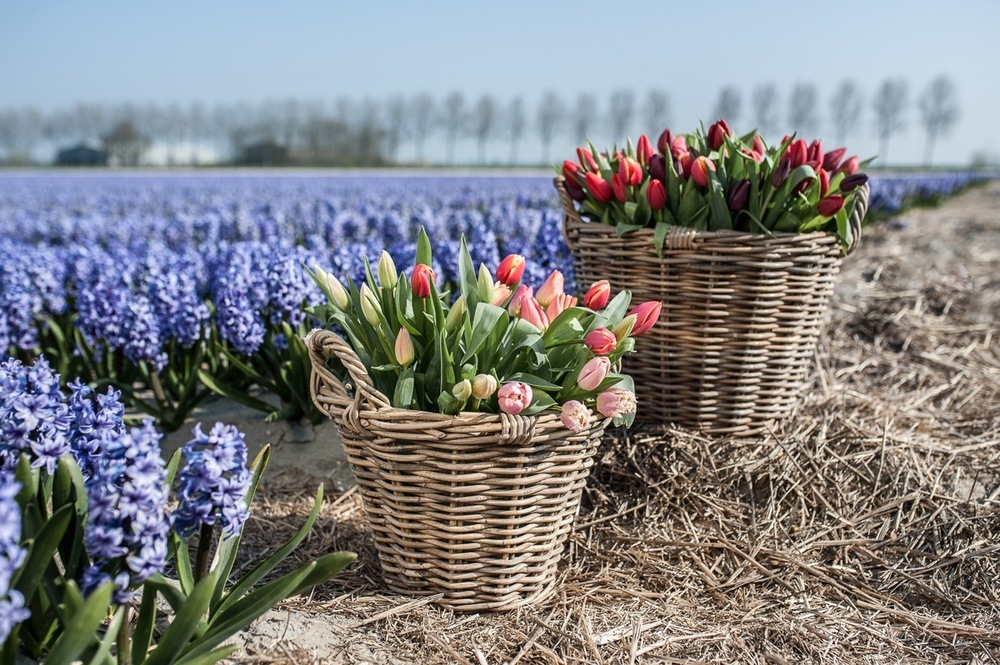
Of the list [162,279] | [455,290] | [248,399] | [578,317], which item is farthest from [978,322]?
[162,279]

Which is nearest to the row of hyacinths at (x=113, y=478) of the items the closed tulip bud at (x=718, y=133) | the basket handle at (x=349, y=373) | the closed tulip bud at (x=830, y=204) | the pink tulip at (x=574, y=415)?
the basket handle at (x=349, y=373)

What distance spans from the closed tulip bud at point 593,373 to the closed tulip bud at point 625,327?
18 centimetres

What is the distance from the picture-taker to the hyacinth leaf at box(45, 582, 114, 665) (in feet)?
4.32

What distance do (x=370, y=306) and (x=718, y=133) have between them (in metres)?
1.68

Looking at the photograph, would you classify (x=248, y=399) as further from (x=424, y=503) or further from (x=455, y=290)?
(x=424, y=503)

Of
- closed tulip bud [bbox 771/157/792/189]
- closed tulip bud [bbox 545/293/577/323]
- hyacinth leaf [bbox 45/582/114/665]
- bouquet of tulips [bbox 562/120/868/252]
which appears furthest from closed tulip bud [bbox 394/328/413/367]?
closed tulip bud [bbox 771/157/792/189]

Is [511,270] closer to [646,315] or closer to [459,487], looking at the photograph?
[646,315]

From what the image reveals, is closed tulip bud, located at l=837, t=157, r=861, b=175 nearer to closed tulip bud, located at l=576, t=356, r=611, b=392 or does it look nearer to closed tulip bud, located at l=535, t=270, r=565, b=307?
closed tulip bud, located at l=535, t=270, r=565, b=307

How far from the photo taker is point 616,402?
79.5 inches

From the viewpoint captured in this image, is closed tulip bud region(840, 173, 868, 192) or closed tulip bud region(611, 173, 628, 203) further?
closed tulip bud region(611, 173, 628, 203)

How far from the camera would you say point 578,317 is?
7.22 feet

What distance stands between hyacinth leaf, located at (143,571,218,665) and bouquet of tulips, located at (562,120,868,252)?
183cm

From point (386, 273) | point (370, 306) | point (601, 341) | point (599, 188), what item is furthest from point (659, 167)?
point (370, 306)

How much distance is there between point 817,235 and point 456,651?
181cm
